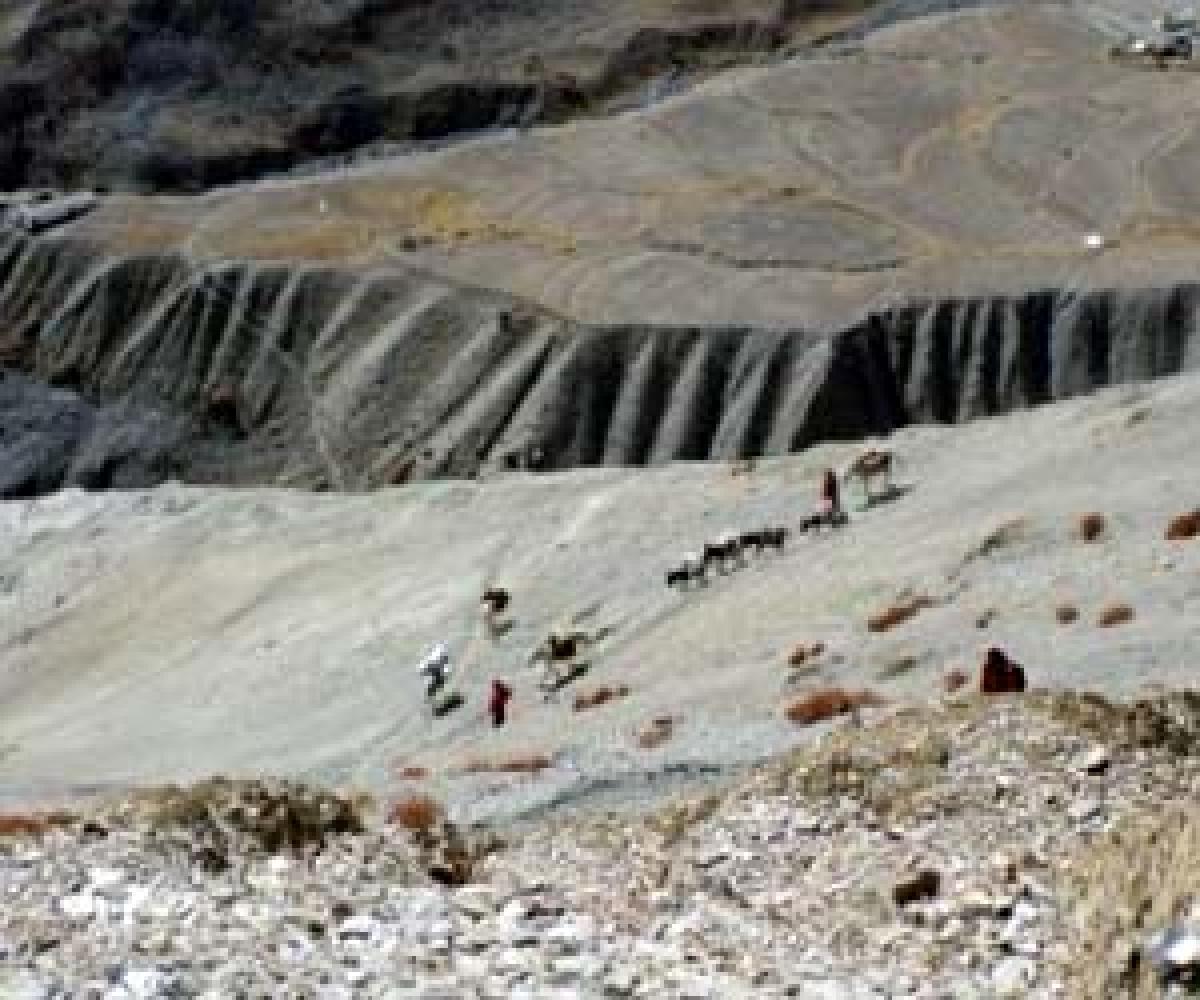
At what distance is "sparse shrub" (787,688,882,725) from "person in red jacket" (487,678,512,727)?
8127 mm

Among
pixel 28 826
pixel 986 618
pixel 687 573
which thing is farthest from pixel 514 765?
pixel 687 573

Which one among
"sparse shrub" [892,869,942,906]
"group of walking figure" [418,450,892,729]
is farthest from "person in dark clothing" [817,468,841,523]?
"sparse shrub" [892,869,942,906]

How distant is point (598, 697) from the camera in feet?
112

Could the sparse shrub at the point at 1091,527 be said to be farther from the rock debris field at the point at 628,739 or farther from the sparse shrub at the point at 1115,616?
the sparse shrub at the point at 1115,616

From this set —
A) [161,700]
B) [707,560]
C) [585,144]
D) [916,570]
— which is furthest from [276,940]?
[585,144]

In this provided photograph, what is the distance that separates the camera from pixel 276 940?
14.4 m

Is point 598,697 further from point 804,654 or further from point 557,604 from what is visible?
point 557,604

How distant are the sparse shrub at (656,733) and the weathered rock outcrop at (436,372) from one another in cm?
3738

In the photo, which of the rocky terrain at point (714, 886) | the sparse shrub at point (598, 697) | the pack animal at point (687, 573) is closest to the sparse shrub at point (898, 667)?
the sparse shrub at point (598, 697)

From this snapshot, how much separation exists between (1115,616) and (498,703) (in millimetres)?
10221

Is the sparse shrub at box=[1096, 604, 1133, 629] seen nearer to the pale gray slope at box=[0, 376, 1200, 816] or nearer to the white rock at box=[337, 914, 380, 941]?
the pale gray slope at box=[0, 376, 1200, 816]

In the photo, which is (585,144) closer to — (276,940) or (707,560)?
(707,560)

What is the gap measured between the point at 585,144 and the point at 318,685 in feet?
159

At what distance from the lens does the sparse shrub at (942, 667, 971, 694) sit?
27.2 m
